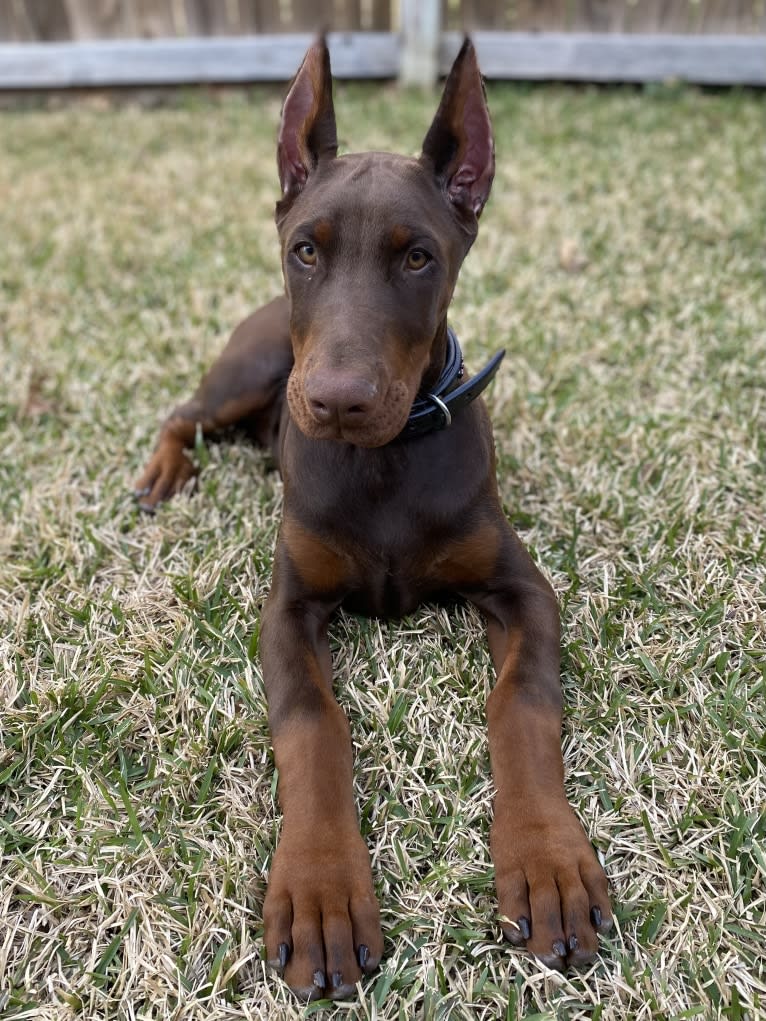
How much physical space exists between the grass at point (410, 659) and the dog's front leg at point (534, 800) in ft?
0.26

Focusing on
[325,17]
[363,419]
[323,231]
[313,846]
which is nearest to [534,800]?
[313,846]

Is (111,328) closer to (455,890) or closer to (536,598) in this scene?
(536,598)

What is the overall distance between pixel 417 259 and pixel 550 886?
1561mm

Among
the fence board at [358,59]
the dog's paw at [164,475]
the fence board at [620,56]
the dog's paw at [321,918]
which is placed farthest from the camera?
the fence board at [358,59]

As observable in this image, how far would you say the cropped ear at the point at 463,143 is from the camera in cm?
245

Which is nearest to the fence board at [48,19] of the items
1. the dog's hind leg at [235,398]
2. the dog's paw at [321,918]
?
the dog's hind leg at [235,398]

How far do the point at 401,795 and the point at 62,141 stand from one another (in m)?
7.93

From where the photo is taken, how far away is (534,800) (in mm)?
2066

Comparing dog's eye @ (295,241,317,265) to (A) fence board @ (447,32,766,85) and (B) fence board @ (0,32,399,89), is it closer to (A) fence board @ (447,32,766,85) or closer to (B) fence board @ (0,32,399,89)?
(A) fence board @ (447,32,766,85)

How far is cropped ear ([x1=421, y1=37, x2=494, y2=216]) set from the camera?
245 cm

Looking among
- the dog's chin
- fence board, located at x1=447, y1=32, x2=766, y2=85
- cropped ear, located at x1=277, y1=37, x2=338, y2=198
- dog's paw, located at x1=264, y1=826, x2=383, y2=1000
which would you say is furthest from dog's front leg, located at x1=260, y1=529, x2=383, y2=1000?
fence board, located at x1=447, y1=32, x2=766, y2=85

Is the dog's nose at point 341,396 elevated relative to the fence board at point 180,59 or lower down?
elevated

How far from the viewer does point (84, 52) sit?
9047 mm

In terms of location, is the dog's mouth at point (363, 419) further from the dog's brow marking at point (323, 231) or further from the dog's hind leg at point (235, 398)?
the dog's hind leg at point (235, 398)
